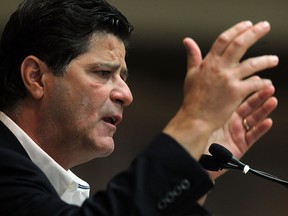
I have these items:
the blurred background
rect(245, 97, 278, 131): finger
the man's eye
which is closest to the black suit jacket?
rect(245, 97, 278, 131): finger

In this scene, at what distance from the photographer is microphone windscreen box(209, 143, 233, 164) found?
149cm

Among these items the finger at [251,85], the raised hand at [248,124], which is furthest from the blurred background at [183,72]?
the finger at [251,85]

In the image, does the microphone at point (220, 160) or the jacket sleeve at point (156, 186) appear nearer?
the jacket sleeve at point (156, 186)

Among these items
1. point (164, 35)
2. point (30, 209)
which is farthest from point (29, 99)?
point (164, 35)

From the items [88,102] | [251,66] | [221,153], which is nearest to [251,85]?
[251,66]

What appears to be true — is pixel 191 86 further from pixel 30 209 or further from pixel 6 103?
pixel 6 103

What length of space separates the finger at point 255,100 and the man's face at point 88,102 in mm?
422

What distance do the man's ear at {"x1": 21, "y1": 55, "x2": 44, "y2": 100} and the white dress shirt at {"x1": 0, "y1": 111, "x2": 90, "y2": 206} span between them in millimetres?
108

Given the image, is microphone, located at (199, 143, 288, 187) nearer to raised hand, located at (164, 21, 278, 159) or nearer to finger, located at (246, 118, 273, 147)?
finger, located at (246, 118, 273, 147)

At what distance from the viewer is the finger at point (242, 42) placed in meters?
1.18

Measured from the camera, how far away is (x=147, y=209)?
3.83 ft

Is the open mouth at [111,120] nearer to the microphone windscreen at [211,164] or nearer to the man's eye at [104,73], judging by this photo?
the man's eye at [104,73]

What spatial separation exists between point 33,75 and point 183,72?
3.07m

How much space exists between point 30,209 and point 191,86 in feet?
1.37
